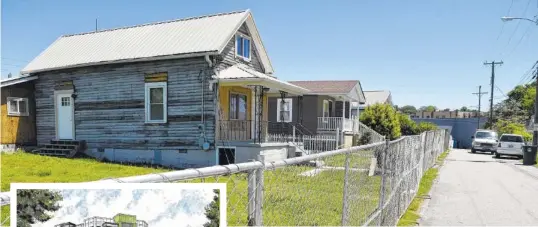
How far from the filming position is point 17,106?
1773cm

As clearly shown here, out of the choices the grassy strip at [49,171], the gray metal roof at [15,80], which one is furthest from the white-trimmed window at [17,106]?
the grassy strip at [49,171]

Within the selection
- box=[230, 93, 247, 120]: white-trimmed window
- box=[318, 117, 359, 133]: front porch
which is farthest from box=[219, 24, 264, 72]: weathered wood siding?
box=[318, 117, 359, 133]: front porch

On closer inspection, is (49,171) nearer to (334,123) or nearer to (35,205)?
(35,205)

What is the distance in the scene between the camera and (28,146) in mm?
17938

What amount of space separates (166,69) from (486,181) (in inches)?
479

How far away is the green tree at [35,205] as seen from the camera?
1.29 meters

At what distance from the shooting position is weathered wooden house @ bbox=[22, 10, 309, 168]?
14727mm

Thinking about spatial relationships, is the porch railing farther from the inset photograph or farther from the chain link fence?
the inset photograph

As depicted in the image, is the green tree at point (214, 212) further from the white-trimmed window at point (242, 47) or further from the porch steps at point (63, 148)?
the porch steps at point (63, 148)

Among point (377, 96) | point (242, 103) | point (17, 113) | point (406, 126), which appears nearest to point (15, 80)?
point (17, 113)

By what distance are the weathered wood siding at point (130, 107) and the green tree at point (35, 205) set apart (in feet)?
43.4

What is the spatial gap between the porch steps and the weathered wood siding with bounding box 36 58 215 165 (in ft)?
1.15

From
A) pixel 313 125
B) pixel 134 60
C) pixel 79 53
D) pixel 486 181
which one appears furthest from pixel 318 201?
pixel 313 125

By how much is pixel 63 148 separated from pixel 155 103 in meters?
5.08
